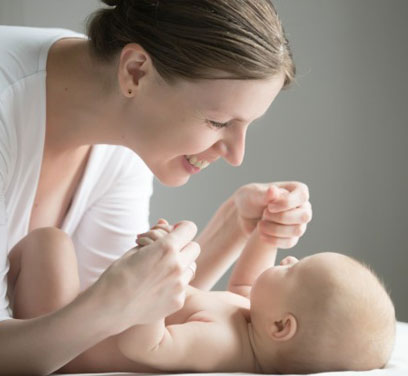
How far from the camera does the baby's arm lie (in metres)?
1.90

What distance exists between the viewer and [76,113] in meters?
1.76

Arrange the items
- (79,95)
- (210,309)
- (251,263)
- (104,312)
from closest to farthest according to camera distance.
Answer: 1. (104,312)
2. (210,309)
3. (79,95)
4. (251,263)

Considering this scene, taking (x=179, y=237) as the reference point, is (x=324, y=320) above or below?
below

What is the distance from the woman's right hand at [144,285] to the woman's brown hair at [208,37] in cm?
39

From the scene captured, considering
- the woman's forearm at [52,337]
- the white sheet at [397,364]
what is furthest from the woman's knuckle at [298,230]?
the woman's forearm at [52,337]

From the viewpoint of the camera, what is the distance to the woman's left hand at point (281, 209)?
5.78ft

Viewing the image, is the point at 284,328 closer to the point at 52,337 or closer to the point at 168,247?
the point at 168,247

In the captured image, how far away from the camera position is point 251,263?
1.91 metres

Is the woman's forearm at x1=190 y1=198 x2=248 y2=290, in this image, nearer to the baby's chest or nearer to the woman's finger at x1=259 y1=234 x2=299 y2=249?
the woman's finger at x1=259 y1=234 x2=299 y2=249

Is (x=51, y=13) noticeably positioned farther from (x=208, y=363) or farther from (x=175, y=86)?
(x=208, y=363)

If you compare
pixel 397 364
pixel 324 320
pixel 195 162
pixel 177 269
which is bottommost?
pixel 397 364

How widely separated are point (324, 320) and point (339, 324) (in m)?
0.03

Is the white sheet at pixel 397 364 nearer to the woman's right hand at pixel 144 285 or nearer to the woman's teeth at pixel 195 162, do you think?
the woman's right hand at pixel 144 285

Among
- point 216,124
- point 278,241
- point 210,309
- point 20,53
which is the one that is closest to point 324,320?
point 210,309
